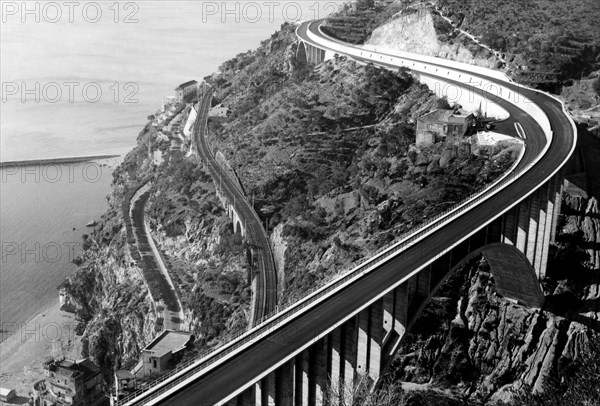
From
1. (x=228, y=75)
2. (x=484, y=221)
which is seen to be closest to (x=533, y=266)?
(x=484, y=221)

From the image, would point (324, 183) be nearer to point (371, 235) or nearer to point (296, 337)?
point (371, 235)

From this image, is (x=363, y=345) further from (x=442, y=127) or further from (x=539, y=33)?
(x=539, y=33)

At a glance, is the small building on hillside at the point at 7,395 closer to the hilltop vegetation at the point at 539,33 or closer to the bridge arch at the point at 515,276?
the bridge arch at the point at 515,276

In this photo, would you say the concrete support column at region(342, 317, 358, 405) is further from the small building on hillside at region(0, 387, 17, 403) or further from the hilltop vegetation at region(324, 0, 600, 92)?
the hilltop vegetation at region(324, 0, 600, 92)

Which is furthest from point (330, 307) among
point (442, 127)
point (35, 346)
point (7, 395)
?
point (35, 346)

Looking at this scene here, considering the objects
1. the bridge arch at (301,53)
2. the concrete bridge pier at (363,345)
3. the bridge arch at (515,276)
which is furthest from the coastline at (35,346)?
the bridge arch at (301,53)

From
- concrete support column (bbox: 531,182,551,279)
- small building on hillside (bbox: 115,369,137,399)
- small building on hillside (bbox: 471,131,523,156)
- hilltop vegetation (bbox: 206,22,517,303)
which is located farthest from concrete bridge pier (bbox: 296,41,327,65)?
small building on hillside (bbox: 115,369,137,399)
